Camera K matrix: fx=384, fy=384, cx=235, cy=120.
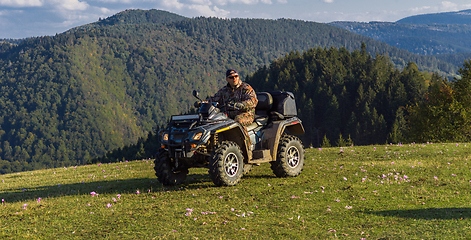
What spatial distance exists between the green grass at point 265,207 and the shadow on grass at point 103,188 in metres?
0.03

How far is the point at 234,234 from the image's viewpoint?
593 cm

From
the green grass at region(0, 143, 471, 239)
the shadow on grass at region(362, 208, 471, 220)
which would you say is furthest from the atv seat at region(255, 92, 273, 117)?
the shadow on grass at region(362, 208, 471, 220)

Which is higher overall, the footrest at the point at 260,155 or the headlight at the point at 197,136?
the headlight at the point at 197,136

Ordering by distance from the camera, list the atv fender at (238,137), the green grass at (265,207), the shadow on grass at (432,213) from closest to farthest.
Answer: the green grass at (265,207) < the shadow on grass at (432,213) < the atv fender at (238,137)

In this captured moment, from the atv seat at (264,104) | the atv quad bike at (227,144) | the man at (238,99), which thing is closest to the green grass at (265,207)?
the atv quad bike at (227,144)

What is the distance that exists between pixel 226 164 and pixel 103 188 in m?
3.73

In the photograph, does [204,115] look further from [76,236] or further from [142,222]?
[76,236]

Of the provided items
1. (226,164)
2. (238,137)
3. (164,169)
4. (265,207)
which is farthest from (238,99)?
(265,207)

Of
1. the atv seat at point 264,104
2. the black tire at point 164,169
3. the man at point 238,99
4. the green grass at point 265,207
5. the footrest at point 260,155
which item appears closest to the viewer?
the green grass at point 265,207

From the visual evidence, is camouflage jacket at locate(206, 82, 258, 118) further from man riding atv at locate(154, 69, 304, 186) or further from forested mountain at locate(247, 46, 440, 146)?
forested mountain at locate(247, 46, 440, 146)

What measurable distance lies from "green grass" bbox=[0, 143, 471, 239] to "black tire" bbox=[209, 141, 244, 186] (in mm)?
260

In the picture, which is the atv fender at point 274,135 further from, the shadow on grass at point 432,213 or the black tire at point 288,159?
the shadow on grass at point 432,213

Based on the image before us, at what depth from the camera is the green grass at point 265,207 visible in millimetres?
6062

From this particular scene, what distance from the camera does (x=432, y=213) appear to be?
6.86 m
